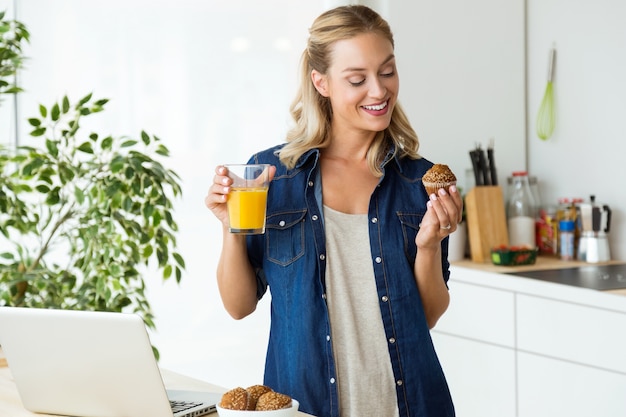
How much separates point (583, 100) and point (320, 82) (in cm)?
204

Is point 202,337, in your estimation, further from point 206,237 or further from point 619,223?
point 619,223

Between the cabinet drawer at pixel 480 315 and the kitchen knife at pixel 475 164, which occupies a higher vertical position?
the kitchen knife at pixel 475 164

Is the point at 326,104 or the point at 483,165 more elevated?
the point at 326,104

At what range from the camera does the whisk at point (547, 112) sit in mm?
3953

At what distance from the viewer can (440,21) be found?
12.4 feet

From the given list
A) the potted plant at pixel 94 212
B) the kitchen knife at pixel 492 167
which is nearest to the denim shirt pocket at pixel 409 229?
the potted plant at pixel 94 212

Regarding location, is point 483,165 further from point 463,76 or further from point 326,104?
point 326,104

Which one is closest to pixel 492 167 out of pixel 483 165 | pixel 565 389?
pixel 483 165

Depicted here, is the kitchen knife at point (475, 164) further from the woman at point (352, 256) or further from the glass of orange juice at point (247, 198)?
the glass of orange juice at point (247, 198)

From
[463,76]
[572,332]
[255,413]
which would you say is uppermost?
[463,76]

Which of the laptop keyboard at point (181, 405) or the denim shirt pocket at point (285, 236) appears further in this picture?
the denim shirt pocket at point (285, 236)

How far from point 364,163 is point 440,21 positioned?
174 centimetres

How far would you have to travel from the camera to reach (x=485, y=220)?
376 cm

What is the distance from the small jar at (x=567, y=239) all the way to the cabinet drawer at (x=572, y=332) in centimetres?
54
